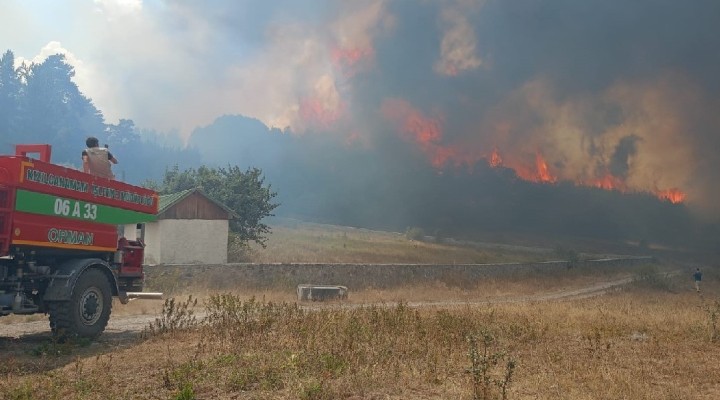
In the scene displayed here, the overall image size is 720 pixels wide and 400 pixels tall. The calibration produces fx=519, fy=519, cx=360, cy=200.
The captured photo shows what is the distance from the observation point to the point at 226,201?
35.8 meters

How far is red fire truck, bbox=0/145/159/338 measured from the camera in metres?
8.50

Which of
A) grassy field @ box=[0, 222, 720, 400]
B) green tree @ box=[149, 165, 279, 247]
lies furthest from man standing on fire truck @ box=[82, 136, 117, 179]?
green tree @ box=[149, 165, 279, 247]

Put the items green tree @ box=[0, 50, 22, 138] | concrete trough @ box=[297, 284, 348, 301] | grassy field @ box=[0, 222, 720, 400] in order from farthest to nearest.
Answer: green tree @ box=[0, 50, 22, 138], concrete trough @ box=[297, 284, 348, 301], grassy field @ box=[0, 222, 720, 400]

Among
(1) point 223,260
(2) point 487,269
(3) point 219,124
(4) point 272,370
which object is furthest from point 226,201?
(3) point 219,124

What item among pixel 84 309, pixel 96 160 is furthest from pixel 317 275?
pixel 84 309

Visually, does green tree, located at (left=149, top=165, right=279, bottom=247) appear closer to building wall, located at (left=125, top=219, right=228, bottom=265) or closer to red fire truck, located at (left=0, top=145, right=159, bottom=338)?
building wall, located at (left=125, top=219, right=228, bottom=265)

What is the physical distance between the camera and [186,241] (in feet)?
92.4

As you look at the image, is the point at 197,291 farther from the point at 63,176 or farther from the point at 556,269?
the point at 556,269

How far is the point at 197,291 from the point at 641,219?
88.1 metres

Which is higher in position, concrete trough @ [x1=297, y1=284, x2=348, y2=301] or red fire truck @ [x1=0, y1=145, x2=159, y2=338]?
red fire truck @ [x1=0, y1=145, x2=159, y2=338]

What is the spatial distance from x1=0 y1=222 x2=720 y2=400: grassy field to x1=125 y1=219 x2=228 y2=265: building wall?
17.1m

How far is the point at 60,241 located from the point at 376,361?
6094 mm

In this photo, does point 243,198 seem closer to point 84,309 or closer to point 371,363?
point 84,309

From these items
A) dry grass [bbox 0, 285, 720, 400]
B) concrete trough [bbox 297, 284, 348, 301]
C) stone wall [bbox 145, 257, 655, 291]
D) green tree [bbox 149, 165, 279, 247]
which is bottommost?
dry grass [bbox 0, 285, 720, 400]
